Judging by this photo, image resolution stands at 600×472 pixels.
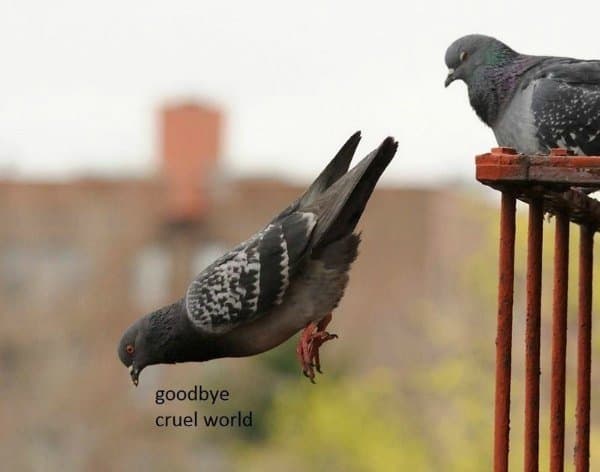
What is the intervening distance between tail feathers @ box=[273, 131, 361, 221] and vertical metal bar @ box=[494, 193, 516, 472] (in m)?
0.99

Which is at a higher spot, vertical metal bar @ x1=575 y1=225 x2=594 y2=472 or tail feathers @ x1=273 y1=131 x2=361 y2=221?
tail feathers @ x1=273 y1=131 x2=361 y2=221

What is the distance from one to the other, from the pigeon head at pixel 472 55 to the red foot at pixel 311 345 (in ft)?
7.32

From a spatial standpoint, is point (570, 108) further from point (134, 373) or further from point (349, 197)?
point (134, 373)

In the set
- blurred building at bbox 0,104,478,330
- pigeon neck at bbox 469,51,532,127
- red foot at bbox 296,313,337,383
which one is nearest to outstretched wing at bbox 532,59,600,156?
pigeon neck at bbox 469,51,532,127

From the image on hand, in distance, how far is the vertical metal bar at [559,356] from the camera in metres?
6.24

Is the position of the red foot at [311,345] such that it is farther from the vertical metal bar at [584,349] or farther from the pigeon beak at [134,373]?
the vertical metal bar at [584,349]

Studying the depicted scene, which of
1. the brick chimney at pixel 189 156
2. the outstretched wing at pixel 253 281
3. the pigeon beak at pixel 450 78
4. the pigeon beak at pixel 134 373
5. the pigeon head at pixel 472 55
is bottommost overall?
the brick chimney at pixel 189 156

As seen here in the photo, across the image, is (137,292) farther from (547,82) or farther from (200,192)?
(547,82)

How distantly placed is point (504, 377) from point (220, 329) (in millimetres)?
1508

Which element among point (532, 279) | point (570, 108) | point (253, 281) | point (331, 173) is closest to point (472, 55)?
point (570, 108)

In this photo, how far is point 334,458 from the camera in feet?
129

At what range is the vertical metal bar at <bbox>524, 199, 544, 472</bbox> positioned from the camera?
5965mm

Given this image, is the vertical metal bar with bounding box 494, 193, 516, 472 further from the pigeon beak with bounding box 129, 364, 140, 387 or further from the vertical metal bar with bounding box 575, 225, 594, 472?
the pigeon beak with bounding box 129, 364, 140, 387

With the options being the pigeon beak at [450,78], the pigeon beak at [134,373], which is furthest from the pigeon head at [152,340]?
the pigeon beak at [450,78]
